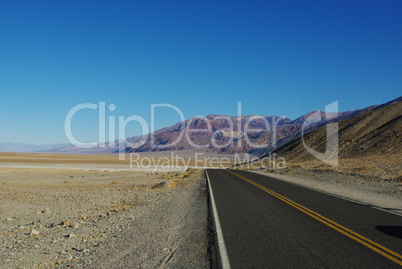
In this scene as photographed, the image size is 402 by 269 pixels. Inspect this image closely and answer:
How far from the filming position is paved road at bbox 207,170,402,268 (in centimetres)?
539

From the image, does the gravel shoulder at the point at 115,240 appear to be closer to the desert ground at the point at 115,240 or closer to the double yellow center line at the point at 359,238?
the desert ground at the point at 115,240

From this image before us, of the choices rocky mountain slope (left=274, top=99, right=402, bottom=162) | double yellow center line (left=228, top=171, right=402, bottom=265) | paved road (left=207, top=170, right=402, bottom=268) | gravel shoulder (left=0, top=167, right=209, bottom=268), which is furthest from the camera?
rocky mountain slope (left=274, top=99, right=402, bottom=162)

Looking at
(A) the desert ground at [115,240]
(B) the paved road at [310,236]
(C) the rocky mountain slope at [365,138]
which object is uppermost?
(C) the rocky mountain slope at [365,138]

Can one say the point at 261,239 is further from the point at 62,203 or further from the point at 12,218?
the point at 62,203

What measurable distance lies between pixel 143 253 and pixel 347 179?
916 inches

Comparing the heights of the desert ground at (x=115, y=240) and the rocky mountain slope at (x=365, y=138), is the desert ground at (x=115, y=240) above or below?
below

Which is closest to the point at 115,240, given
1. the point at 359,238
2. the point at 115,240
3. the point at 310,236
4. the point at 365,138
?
the point at 115,240

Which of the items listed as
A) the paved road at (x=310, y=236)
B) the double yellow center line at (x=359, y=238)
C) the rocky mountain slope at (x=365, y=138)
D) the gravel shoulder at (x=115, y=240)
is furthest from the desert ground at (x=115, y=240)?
the rocky mountain slope at (x=365, y=138)

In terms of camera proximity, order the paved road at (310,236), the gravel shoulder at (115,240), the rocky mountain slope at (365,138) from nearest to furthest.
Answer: the paved road at (310,236), the gravel shoulder at (115,240), the rocky mountain slope at (365,138)

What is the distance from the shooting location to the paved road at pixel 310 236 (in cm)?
539

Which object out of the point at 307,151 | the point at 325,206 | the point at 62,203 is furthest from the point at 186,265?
the point at 307,151

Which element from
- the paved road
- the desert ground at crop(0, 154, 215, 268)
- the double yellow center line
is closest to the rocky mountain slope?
the paved road

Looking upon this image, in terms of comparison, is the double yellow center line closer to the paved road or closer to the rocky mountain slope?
the paved road

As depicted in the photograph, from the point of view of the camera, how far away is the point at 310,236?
697cm
